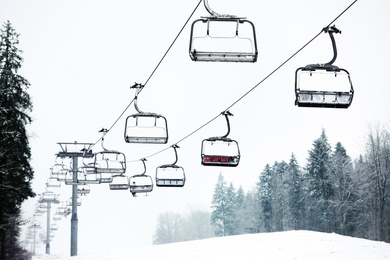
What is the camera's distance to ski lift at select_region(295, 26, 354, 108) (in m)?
7.33

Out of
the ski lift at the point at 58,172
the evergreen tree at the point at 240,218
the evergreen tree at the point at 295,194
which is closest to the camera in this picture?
the ski lift at the point at 58,172

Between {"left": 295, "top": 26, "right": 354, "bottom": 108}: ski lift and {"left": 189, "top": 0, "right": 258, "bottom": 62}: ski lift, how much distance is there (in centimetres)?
108

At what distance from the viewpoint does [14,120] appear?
94.9 ft

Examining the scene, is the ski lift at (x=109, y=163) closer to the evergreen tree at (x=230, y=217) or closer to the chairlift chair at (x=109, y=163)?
the chairlift chair at (x=109, y=163)

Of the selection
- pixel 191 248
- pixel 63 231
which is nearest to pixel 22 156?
pixel 191 248

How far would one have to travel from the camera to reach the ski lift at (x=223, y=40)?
6621 mm

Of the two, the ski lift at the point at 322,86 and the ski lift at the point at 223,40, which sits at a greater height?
the ski lift at the point at 223,40

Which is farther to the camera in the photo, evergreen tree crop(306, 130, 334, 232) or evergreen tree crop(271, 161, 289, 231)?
evergreen tree crop(271, 161, 289, 231)

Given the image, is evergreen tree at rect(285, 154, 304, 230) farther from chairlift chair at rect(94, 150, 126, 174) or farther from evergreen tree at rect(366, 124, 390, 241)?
chairlift chair at rect(94, 150, 126, 174)

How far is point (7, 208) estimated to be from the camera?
2698cm

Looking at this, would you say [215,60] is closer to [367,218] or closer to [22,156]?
[22,156]

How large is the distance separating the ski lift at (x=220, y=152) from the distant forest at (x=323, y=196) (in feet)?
133

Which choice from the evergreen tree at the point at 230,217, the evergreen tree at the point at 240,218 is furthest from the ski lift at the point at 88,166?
the evergreen tree at the point at 240,218

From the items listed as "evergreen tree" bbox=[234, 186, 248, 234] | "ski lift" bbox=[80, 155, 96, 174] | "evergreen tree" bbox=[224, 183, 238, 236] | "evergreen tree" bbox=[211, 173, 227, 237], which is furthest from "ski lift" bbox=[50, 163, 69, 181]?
"evergreen tree" bbox=[234, 186, 248, 234]
